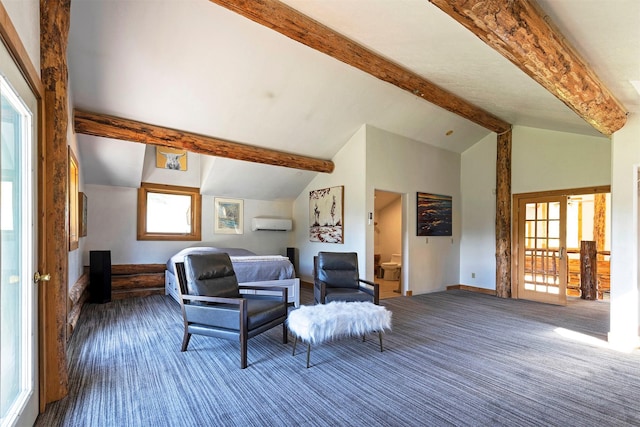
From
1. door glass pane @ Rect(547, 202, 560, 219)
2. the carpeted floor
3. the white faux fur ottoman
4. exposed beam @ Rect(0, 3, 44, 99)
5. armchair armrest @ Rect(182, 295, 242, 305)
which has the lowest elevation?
the carpeted floor

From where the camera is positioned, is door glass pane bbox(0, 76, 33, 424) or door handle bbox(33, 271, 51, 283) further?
door handle bbox(33, 271, 51, 283)

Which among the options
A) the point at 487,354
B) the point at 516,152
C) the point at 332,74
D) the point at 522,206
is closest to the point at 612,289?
the point at 487,354

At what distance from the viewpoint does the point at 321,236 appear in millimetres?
6844

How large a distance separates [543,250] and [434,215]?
6.61 feet

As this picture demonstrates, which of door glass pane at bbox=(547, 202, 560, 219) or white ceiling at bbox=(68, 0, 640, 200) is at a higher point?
white ceiling at bbox=(68, 0, 640, 200)

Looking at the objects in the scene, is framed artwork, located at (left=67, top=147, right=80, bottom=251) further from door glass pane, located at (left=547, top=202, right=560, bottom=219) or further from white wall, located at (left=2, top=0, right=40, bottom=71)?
door glass pane, located at (left=547, top=202, right=560, bottom=219)

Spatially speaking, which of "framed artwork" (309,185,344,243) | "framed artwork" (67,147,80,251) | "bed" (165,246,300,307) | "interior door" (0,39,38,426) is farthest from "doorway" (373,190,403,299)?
"interior door" (0,39,38,426)

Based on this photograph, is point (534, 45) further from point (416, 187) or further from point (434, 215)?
point (434, 215)

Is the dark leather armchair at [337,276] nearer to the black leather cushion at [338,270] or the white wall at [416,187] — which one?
the black leather cushion at [338,270]

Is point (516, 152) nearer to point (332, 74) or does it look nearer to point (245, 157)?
point (332, 74)

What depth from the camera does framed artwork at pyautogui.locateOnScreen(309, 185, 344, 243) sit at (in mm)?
6312

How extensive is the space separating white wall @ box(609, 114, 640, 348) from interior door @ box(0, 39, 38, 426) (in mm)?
5341

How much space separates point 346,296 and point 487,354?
1.63 m

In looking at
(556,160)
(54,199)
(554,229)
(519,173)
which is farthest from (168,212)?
(556,160)
